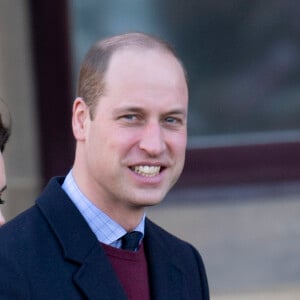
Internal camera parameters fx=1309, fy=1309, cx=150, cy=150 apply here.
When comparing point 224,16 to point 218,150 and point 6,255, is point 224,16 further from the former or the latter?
point 6,255

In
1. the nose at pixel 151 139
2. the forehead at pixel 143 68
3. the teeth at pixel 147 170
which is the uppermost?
the forehead at pixel 143 68

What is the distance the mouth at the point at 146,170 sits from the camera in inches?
131

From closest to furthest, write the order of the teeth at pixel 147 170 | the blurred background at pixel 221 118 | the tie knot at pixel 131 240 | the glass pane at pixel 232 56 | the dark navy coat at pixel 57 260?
the dark navy coat at pixel 57 260 → the teeth at pixel 147 170 → the tie knot at pixel 131 240 → the blurred background at pixel 221 118 → the glass pane at pixel 232 56

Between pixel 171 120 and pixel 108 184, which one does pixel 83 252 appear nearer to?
pixel 108 184

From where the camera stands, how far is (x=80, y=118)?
3418 millimetres

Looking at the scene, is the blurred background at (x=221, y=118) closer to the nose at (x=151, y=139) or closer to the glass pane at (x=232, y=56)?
the glass pane at (x=232, y=56)

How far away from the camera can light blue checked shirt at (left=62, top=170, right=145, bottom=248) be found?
11.2 feet

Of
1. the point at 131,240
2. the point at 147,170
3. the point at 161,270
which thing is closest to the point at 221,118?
the point at 161,270

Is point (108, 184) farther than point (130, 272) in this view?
No

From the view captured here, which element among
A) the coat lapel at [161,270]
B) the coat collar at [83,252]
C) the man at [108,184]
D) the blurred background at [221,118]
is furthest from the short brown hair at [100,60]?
the blurred background at [221,118]

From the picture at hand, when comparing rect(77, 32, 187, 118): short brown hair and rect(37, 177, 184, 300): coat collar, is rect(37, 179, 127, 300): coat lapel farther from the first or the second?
rect(77, 32, 187, 118): short brown hair

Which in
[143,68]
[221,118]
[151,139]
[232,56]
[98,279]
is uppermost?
[232,56]

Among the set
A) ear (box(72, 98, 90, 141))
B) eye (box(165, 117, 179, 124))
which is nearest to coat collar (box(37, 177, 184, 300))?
ear (box(72, 98, 90, 141))

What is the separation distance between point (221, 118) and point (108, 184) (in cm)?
342
